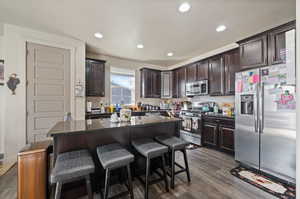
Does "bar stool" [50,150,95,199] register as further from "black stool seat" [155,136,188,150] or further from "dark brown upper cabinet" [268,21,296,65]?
"dark brown upper cabinet" [268,21,296,65]

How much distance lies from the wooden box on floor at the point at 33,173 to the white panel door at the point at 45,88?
1836 millimetres

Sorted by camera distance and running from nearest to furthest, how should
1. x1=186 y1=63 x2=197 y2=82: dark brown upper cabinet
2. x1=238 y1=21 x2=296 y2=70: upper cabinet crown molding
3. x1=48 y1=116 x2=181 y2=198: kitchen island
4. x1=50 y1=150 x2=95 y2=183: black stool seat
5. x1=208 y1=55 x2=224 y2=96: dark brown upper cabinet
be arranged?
x1=50 y1=150 x2=95 y2=183: black stool seat < x1=48 y1=116 x2=181 y2=198: kitchen island < x1=238 y1=21 x2=296 y2=70: upper cabinet crown molding < x1=208 y1=55 x2=224 y2=96: dark brown upper cabinet < x1=186 y1=63 x2=197 y2=82: dark brown upper cabinet

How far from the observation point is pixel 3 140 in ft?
9.52

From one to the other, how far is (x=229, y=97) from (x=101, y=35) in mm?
3895

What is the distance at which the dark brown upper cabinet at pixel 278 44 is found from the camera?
209 centimetres

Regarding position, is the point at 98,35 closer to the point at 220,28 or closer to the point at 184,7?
the point at 184,7

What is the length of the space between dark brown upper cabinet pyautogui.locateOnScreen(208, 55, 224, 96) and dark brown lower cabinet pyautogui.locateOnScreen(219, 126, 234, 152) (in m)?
1.05

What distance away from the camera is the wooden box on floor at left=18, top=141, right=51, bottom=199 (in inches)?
55.4

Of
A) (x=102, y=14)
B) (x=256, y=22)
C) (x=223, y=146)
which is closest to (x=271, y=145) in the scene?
(x=223, y=146)

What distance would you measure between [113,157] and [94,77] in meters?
3.17

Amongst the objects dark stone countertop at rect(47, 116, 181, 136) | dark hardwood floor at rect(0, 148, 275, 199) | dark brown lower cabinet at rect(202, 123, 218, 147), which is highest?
dark stone countertop at rect(47, 116, 181, 136)

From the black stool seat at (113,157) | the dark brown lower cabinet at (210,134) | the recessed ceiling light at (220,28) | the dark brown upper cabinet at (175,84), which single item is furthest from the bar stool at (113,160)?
the dark brown upper cabinet at (175,84)

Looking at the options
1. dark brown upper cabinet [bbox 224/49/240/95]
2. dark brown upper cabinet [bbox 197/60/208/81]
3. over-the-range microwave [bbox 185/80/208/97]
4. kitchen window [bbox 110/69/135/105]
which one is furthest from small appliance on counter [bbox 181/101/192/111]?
kitchen window [bbox 110/69/135/105]

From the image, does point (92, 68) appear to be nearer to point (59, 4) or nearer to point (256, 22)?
point (59, 4)
